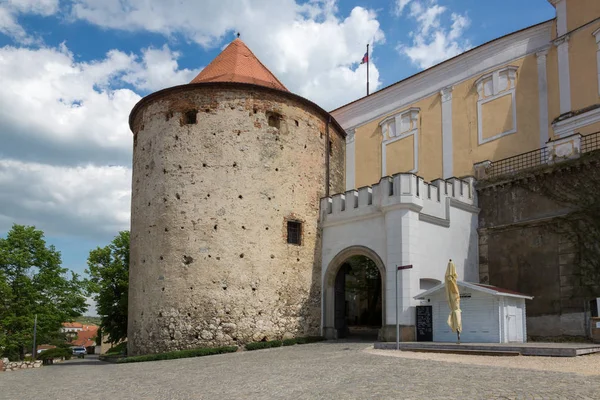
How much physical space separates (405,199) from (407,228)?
3.30 feet

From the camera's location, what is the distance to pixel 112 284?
35250 millimetres

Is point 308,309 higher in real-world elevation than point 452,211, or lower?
lower

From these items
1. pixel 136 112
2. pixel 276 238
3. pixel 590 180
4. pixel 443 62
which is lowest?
pixel 276 238

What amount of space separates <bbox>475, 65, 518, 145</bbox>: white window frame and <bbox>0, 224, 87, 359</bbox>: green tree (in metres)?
26.1

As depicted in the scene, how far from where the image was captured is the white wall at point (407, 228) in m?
19.2

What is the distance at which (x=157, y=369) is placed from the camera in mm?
16078

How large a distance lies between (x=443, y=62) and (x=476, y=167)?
17.9 feet

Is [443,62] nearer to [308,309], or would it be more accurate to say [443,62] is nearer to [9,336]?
[308,309]

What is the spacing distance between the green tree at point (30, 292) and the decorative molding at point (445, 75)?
19838mm

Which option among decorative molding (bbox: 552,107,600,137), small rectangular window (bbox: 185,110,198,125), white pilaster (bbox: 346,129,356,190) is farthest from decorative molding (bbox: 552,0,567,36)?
small rectangular window (bbox: 185,110,198,125)

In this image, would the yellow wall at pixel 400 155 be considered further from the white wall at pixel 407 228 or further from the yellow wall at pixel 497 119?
the white wall at pixel 407 228

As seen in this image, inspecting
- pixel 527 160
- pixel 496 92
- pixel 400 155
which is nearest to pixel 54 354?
pixel 400 155

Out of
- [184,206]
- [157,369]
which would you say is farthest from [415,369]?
[184,206]

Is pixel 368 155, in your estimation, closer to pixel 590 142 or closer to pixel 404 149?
pixel 404 149
